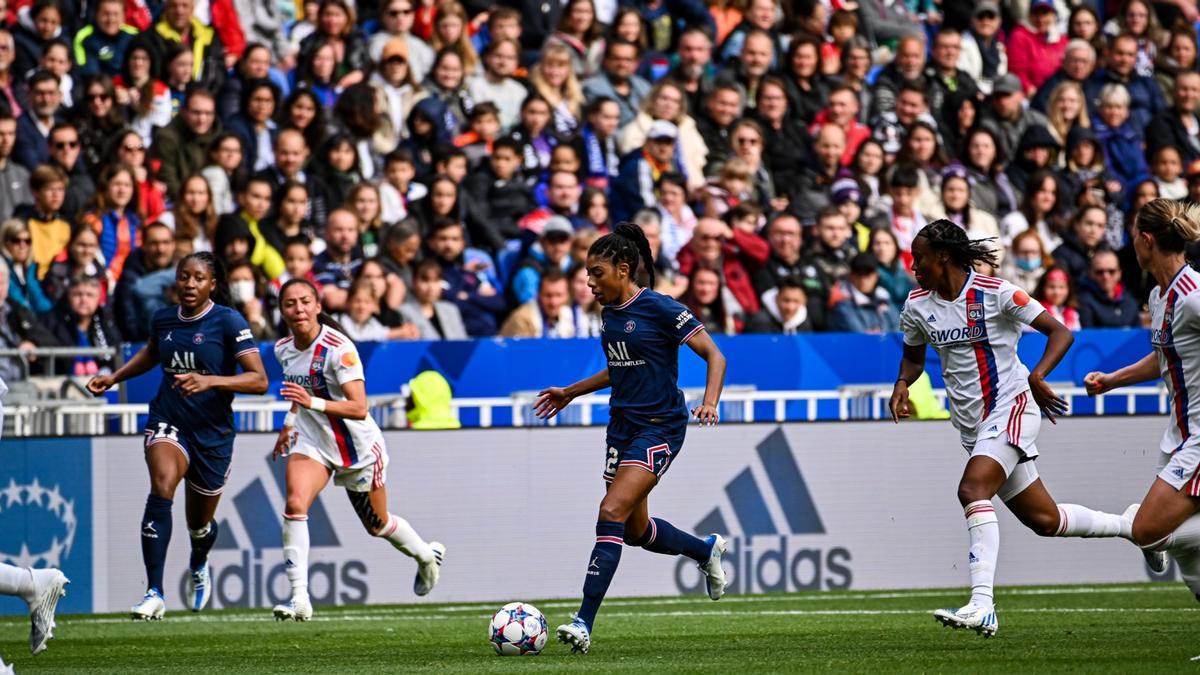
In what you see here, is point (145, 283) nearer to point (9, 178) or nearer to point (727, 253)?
point (9, 178)

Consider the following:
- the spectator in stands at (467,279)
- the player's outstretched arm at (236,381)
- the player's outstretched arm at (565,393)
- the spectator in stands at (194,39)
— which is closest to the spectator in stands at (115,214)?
the spectator in stands at (194,39)

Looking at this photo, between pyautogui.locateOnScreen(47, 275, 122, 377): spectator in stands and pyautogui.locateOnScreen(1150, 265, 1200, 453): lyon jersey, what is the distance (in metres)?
8.75

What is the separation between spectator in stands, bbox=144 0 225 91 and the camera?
17.2m

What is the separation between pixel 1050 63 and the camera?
2055 centimetres

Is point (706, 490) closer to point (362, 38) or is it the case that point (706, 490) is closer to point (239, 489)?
point (239, 489)

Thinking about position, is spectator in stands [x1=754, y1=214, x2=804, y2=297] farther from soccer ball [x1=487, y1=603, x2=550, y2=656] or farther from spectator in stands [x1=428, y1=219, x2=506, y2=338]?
soccer ball [x1=487, y1=603, x2=550, y2=656]

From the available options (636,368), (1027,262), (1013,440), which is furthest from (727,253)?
(1013,440)

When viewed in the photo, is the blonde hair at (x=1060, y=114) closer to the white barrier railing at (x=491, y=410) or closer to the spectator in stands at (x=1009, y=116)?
the spectator in stands at (x=1009, y=116)

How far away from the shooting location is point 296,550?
1177 cm

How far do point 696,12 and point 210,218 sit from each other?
608 centimetres

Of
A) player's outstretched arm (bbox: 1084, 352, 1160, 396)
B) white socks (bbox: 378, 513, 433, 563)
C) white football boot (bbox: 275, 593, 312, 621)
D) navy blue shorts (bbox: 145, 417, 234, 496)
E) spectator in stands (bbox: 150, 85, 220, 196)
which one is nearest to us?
player's outstretched arm (bbox: 1084, 352, 1160, 396)

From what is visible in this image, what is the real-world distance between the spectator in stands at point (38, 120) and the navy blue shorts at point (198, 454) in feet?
16.5

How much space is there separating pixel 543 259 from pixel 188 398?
4811 mm

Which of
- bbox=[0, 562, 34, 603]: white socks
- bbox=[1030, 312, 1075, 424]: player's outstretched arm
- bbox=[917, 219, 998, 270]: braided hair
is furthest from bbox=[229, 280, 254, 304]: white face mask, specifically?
bbox=[1030, 312, 1075, 424]: player's outstretched arm
